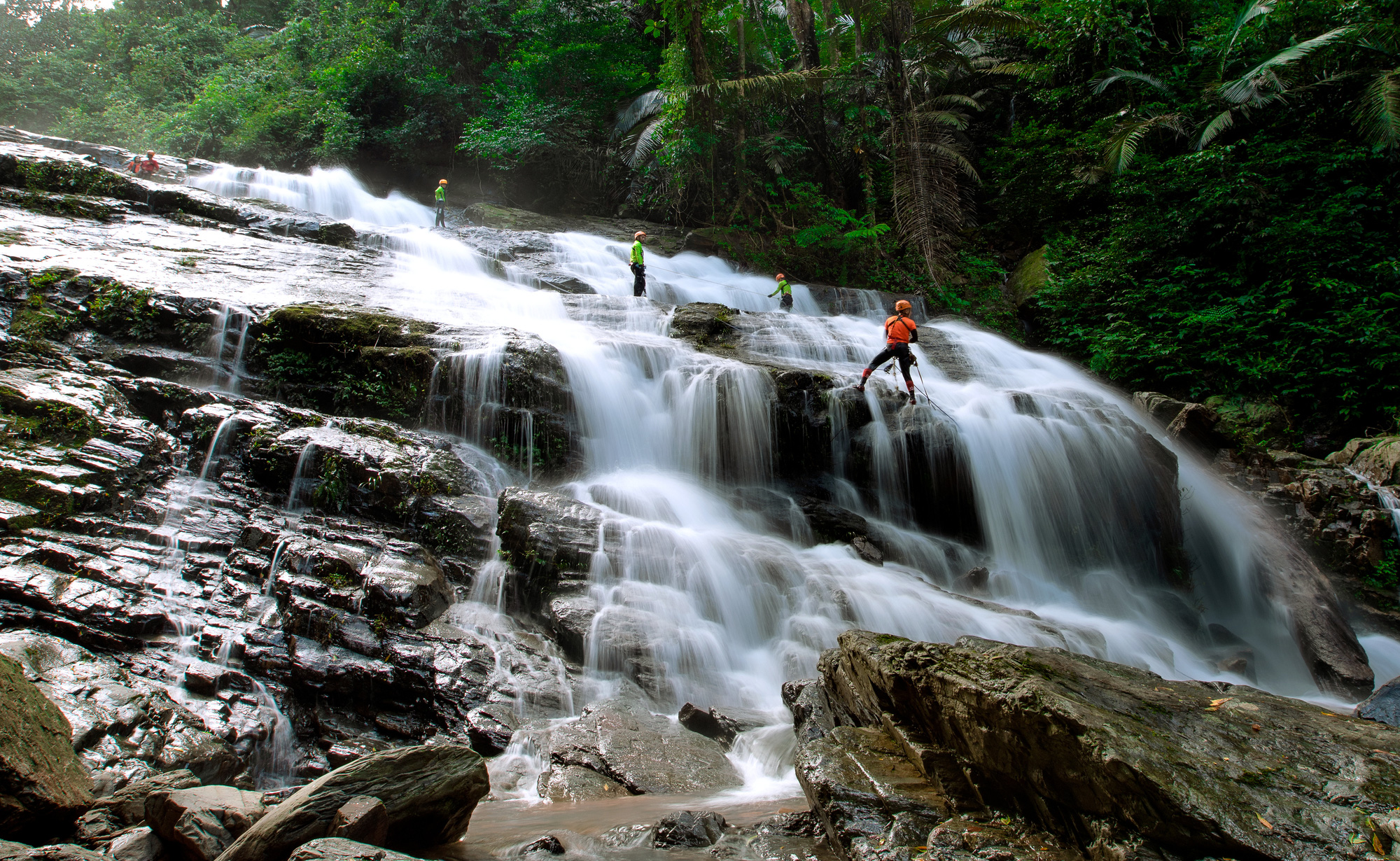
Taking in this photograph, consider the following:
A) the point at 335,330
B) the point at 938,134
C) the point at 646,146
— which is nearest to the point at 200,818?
the point at 335,330

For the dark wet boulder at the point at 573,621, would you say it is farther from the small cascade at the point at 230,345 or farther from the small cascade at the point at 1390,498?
the small cascade at the point at 1390,498

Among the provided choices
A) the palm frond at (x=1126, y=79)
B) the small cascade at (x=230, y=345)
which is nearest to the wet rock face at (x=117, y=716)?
the small cascade at (x=230, y=345)

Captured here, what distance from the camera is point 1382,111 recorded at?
37.7 feet

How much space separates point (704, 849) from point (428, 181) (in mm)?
24120

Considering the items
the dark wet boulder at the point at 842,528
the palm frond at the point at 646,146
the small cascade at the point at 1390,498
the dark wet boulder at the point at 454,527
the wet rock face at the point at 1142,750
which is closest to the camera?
the wet rock face at the point at 1142,750

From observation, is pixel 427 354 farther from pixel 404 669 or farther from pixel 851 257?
pixel 851 257

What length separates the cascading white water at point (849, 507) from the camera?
6246mm

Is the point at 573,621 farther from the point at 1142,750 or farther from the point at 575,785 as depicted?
the point at 1142,750

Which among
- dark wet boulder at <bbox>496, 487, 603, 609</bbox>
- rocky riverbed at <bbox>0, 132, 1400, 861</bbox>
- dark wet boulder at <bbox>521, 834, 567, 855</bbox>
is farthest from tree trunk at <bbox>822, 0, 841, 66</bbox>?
dark wet boulder at <bbox>521, 834, 567, 855</bbox>

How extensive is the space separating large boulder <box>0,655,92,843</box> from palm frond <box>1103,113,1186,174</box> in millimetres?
17938

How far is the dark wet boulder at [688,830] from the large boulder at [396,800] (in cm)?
96

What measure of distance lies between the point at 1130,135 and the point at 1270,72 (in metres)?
2.42

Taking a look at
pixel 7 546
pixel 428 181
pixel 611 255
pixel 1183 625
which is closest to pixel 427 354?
pixel 7 546

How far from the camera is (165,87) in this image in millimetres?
25875
